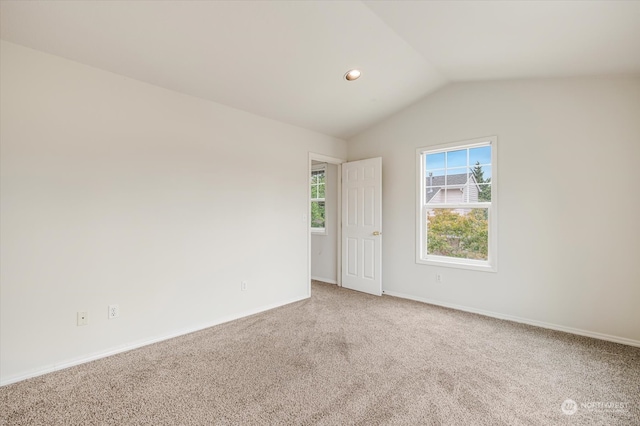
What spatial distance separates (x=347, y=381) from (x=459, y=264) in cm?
231

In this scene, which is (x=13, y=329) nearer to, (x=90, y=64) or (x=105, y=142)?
(x=105, y=142)

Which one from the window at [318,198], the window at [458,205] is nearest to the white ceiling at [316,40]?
the window at [458,205]

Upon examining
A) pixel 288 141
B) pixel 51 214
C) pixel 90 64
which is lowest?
pixel 51 214

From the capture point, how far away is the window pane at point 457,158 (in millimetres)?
3672

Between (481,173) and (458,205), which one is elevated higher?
(481,173)

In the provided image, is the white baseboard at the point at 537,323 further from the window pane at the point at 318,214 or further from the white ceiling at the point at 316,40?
the white ceiling at the point at 316,40

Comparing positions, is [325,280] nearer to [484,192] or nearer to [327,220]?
[327,220]

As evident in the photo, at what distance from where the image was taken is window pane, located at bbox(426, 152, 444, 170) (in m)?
3.87

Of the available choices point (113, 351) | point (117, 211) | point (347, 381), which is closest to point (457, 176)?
point (347, 381)

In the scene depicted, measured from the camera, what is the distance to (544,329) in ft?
9.78

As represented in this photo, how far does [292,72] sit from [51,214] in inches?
94.0

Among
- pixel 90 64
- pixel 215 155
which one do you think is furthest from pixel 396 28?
pixel 90 64

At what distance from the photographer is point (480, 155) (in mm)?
3545

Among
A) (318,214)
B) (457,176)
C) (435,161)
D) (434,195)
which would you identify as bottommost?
(318,214)
